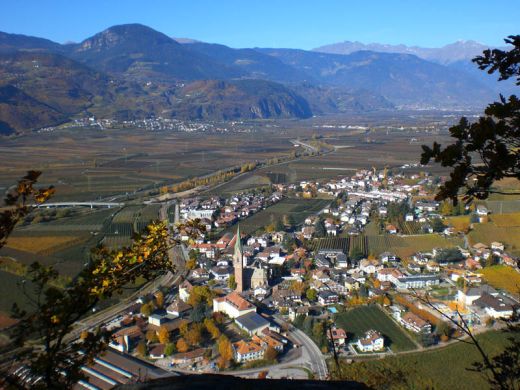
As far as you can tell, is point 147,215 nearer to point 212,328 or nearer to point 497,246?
point 212,328

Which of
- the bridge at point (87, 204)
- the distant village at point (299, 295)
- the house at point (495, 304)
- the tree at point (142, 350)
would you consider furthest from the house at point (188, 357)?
the bridge at point (87, 204)

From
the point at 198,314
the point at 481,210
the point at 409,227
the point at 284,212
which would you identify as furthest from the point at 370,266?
the point at 481,210

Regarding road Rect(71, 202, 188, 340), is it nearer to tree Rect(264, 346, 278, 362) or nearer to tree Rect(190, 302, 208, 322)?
tree Rect(190, 302, 208, 322)

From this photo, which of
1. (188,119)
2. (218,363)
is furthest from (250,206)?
(188,119)

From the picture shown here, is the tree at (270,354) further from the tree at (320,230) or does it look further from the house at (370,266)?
the tree at (320,230)

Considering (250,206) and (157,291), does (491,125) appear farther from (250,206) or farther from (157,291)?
(250,206)

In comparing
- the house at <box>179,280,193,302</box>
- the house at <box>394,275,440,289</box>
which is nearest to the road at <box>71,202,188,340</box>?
the house at <box>179,280,193,302</box>
